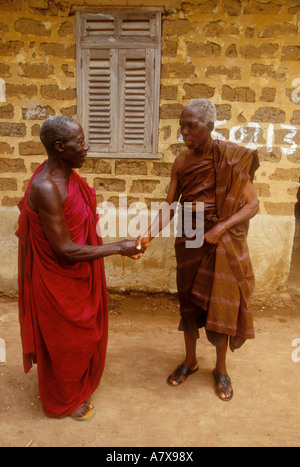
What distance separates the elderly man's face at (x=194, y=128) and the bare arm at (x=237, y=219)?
46cm

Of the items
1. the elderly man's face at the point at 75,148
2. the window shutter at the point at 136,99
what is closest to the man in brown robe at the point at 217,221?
the elderly man's face at the point at 75,148

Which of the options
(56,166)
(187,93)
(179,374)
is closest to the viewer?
(56,166)

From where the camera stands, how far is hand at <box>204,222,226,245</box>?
2.53 metres

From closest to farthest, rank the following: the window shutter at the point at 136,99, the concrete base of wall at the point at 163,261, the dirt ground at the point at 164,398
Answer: the dirt ground at the point at 164,398, the window shutter at the point at 136,99, the concrete base of wall at the point at 163,261

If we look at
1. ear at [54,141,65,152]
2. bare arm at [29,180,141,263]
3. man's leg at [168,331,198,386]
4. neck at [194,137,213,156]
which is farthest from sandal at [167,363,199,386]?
ear at [54,141,65,152]

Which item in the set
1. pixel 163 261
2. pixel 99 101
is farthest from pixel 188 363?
pixel 99 101

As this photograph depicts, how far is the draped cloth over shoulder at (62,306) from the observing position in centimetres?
233

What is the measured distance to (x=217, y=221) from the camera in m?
2.60

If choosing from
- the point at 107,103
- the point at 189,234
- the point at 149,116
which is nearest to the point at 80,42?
the point at 107,103

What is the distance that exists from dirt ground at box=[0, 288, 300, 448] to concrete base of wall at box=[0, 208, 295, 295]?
53 centimetres

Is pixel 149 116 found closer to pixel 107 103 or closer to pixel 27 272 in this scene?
pixel 107 103

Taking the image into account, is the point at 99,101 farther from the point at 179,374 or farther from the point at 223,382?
the point at 223,382

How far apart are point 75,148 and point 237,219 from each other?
3.83 ft

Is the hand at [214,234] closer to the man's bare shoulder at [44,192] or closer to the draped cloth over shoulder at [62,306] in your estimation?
the draped cloth over shoulder at [62,306]
